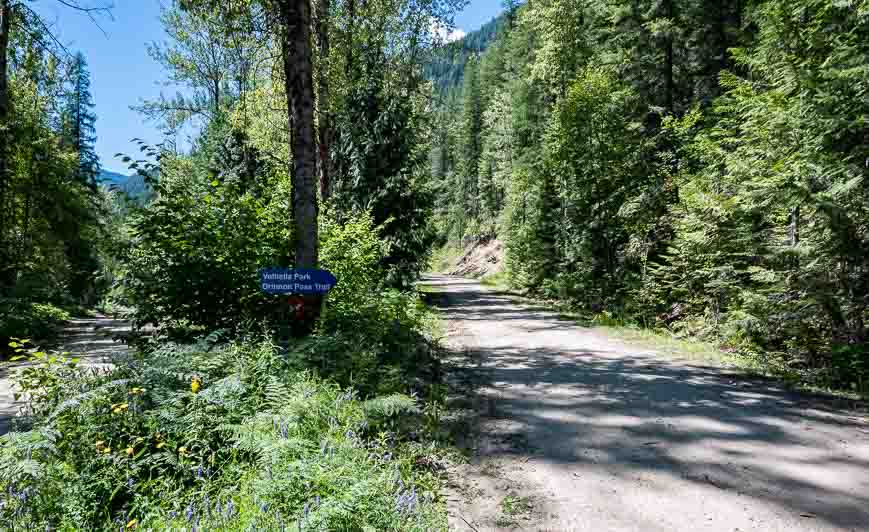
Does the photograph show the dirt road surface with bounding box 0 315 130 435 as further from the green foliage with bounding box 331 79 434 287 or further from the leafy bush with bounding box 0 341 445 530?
the green foliage with bounding box 331 79 434 287

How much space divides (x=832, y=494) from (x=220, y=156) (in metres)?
33.2

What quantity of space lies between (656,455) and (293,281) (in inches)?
193

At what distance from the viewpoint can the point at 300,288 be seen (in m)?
7.20

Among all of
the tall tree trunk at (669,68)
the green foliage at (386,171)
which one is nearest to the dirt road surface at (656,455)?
the green foliage at (386,171)

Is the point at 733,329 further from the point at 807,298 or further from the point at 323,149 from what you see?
the point at 323,149

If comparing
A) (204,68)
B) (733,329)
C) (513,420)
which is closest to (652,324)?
(733,329)

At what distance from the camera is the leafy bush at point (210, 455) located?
10.1ft

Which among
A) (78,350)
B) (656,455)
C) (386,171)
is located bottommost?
(78,350)

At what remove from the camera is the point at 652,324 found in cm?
1652

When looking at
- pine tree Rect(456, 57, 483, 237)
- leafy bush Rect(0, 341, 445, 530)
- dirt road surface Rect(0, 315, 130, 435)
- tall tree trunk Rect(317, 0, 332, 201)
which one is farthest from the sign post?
pine tree Rect(456, 57, 483, 237)

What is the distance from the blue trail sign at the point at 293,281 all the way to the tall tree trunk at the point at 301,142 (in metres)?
0.54

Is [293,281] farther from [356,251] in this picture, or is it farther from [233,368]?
[356,251]

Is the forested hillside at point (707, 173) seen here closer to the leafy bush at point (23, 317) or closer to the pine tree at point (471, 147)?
the leafy bush at point (23, 317)

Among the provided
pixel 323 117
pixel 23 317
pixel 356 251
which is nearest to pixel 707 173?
pixel 356 251
